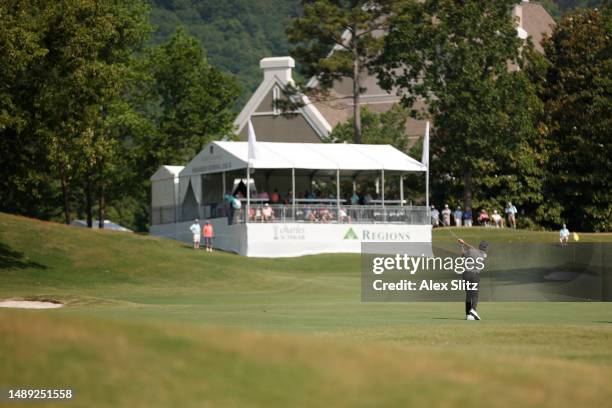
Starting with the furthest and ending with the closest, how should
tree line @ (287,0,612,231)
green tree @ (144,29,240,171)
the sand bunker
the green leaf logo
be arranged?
1. green tree @ (144,29,240,171)
2. tree line @ (287,0,612,231)
3. the green leaf logo
4. the sand bunker

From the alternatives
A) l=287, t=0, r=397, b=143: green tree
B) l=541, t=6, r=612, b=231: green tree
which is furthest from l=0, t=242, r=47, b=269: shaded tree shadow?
l=541, t=6, r=612, b=231: green tree

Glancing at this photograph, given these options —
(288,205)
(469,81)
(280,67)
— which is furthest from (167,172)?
(280,67)

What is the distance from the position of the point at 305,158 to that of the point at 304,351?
46.8m

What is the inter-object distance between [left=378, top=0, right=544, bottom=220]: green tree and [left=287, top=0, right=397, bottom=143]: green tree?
73.0 inches

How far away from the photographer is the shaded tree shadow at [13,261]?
46.0 m

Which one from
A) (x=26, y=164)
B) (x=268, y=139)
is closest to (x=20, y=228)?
(x=26, y=164)

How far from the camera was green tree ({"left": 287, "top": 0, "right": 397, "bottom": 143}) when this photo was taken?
69.5 m

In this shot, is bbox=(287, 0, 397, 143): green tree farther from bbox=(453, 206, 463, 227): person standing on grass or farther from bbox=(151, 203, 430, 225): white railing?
bbox=(151, 203, 430, 225): white railing

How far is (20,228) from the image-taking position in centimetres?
5184

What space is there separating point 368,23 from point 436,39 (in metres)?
5.82

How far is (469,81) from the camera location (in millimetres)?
65688

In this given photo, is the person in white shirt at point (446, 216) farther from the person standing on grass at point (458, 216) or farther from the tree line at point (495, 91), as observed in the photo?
the tree line at point (495, 91)

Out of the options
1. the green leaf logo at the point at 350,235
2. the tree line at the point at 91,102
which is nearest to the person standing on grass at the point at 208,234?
the tree line at the point at 91,102

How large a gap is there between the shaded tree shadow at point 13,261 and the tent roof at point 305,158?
1231 centimetres
